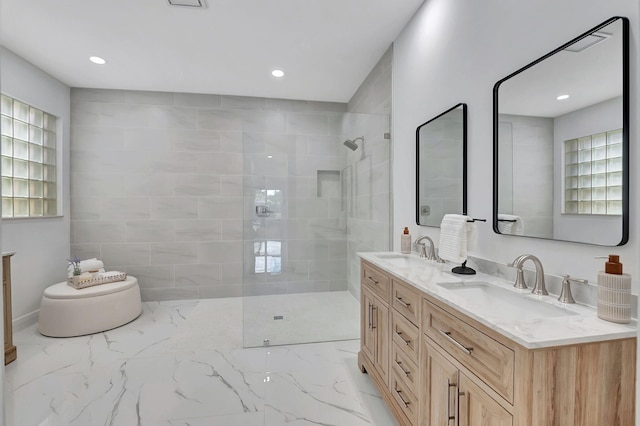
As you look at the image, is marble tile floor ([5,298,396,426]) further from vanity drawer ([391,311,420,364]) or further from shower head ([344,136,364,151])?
shower head ([344,136,364,151])

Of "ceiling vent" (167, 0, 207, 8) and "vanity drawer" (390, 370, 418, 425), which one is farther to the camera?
"ceiling vent" (167, 0, 207, 8)

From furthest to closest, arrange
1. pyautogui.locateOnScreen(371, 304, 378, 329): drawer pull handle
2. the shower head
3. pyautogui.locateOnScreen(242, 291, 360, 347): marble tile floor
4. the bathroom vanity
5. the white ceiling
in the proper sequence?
the shower head < pyautogui.locateOnScreen(242, 291, 360, 347): marble tile floor < the white ceiling < pyautogui.locateOnScreen(371, 304, 378, 329): drawer pull handle < the bathroom vanity

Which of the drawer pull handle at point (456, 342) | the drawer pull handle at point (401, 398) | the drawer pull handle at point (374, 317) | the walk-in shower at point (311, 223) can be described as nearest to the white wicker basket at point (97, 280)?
the walk-in shower at point (311, 223)

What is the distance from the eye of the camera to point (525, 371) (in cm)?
84

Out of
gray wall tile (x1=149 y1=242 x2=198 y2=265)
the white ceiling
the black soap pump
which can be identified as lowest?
gray wall tile (x1=149 y1=242 x2=198 y2=265)

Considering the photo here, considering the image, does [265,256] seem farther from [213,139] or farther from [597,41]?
[597,41]

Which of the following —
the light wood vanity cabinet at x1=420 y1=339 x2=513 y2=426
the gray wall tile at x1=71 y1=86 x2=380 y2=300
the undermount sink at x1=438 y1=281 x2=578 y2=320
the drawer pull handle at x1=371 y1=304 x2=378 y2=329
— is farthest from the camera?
the gray wall tile at x1=71 y1=86 x2=380 y2=300

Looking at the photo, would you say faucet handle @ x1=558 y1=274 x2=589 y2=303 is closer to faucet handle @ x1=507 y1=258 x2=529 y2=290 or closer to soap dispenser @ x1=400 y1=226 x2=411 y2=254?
faucet handle @ x1=507 y1=258 x2=529 y2=290

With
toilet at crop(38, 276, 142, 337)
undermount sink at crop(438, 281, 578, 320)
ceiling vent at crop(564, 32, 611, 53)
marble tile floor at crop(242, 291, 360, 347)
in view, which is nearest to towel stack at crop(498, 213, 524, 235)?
undermount sink at crop(438, 281, 578, 320)

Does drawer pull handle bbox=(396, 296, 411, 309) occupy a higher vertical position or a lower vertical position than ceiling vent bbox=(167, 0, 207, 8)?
lower

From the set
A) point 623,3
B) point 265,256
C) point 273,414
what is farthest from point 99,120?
point 623,3

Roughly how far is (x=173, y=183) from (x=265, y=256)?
1657mm

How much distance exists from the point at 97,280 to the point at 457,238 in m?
3.18

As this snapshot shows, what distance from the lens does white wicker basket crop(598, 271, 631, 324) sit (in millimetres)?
923
